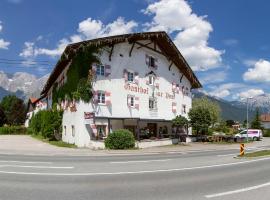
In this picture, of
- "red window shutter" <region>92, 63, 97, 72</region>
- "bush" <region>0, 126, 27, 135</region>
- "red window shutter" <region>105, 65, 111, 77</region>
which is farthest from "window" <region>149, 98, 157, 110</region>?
"bush" <region>0, 126, 27, 135</region>

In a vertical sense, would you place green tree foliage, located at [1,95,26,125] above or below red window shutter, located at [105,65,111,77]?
below

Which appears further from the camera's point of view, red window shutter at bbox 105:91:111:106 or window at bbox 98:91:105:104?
red window shutter at bbox 105:91:111:106

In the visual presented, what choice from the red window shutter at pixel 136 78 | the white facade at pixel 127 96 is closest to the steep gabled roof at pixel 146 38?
the white facade at pixel 127 96

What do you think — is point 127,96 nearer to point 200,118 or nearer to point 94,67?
point 94,67

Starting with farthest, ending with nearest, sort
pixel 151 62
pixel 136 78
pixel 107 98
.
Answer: pixel 151 62, pixel 136 78, pixel 107 98

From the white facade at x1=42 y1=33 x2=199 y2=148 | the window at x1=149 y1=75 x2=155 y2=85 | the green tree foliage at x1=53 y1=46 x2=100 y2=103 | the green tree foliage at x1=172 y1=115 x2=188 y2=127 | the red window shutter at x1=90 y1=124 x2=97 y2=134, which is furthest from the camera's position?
the green tree foliage at x1=172 y1=115 x2=188 y2=127

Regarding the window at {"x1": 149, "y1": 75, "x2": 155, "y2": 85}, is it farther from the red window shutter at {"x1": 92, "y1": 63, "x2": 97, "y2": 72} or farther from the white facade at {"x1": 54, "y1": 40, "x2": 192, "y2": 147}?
the red window shutter at {"x1": 92, "y1": 63, "x2": 97, "y2": 72}

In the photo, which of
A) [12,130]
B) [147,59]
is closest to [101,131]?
[147,59]

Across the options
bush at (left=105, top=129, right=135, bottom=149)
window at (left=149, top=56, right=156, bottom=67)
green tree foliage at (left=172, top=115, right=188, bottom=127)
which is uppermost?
window at (left=149, top=56, right=156, bottom=67)

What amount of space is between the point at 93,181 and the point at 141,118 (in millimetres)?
28802

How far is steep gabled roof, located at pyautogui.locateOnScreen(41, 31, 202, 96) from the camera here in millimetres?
36562

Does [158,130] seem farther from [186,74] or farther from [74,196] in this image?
[74,196]

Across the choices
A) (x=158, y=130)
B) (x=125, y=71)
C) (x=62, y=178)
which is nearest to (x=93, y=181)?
(x=62, y=178)

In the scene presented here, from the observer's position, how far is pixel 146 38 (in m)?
41.3
